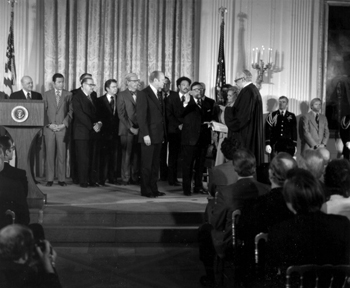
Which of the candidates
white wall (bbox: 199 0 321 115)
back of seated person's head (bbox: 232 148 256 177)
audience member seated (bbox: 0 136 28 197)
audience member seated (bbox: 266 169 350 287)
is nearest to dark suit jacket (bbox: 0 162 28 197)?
audience member seated (bbox: 0 136 28 197)

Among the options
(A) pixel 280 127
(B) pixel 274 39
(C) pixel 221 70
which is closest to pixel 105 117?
(C) pixel 221 70

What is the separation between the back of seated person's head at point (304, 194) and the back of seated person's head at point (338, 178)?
0.91 metres

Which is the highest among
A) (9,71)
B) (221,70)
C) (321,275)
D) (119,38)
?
(119,38)

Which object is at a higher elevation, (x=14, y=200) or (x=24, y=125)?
(x=24, y=125)

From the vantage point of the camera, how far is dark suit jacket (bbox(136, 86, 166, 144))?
298 inches

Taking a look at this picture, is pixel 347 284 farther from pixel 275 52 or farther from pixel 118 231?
pixel 275 52

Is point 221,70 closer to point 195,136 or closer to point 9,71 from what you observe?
point 195,136

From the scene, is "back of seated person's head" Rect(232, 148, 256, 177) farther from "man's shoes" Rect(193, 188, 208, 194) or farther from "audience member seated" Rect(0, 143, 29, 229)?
"man's shoes" Rect(193, 188, 208, 194)

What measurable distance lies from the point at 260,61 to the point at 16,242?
9079mm

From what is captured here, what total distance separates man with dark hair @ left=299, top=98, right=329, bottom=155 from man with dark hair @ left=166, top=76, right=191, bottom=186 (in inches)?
98.2

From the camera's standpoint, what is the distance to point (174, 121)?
8758 millimetres

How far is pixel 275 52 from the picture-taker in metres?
11.0

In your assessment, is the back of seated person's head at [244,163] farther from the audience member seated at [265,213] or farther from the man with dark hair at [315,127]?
the man with dark hair at [315,127]

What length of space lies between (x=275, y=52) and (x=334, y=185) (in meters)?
7.43
